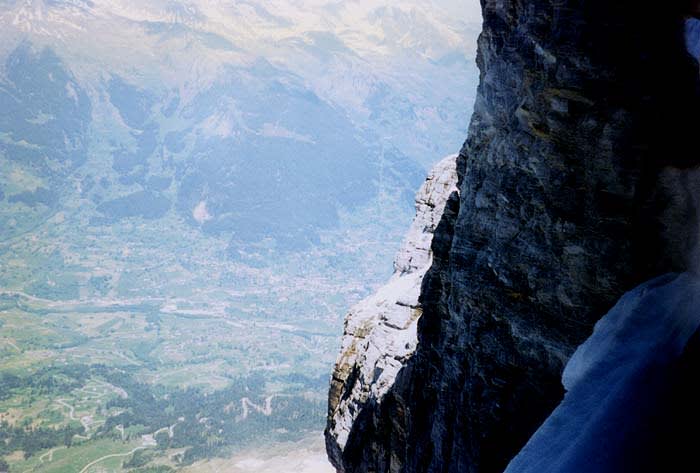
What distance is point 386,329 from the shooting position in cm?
2481

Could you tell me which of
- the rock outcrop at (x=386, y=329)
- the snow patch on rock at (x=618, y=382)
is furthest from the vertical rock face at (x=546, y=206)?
the rock outcrop at (x=386, y=329)

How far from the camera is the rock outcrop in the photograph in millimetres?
23062

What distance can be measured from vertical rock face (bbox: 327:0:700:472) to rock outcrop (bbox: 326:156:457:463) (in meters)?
4.40

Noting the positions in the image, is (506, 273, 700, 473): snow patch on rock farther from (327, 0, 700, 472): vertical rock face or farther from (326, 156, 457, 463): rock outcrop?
(326, 156, 457, 463): rock outcrop

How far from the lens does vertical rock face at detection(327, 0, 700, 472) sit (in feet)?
36.2

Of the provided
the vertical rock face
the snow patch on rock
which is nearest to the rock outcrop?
the vertical rock face

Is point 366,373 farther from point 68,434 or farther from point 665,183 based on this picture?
point 68,434

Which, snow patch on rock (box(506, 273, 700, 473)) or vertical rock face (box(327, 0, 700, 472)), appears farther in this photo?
vertical rock face (box(327, 0, 700, 472))

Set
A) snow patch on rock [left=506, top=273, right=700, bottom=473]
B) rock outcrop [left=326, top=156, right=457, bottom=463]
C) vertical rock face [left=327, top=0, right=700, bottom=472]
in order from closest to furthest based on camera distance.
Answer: snow patch on rock [left=506, top=273, right=700, bottom=473]
vertical rock face [left=327, top=0, right=700, bottom=472]
rock outcrop [left=326, top=156, right=457, bottom=463]

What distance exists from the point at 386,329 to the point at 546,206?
42.2 feet

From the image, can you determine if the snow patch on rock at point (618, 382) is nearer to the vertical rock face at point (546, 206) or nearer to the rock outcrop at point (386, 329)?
the vertical rock face at point (546, 206)

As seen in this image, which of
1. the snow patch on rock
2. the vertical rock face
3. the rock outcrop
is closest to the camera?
the snow patch on rock

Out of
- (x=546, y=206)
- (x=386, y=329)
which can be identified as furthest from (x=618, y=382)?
(x=386, y=329)

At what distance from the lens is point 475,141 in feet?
54.9
